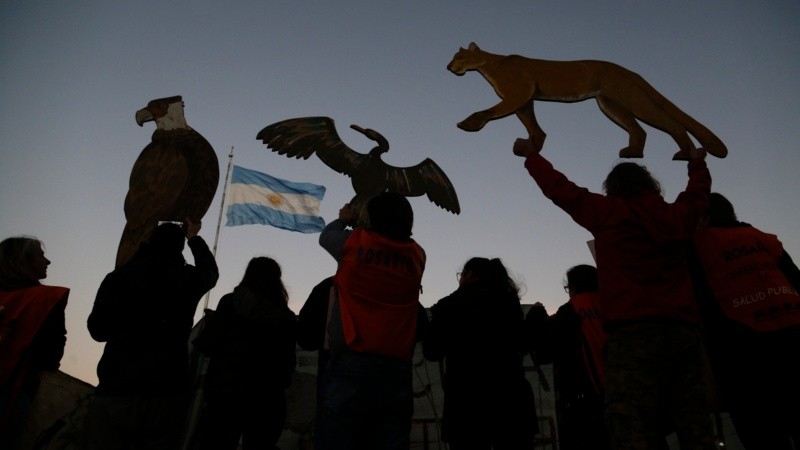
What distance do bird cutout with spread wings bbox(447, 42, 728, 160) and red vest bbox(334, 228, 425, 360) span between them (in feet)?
4.40

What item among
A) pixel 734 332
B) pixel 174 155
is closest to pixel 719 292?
pixel 734 332

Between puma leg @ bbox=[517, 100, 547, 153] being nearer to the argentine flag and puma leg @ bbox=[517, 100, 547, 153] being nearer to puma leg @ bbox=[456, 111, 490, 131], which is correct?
puma leg @ bbox=[456, 111, 490, 131]

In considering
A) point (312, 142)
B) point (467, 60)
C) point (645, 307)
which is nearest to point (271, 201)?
point (312, 142)

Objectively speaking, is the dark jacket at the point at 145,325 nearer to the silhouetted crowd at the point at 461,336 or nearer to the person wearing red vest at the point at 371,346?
the silhouetted crowd at the point at 461,336

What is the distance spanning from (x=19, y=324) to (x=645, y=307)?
2906mm

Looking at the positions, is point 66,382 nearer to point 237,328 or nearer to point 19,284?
point 19,284

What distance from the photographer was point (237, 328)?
2.73 m

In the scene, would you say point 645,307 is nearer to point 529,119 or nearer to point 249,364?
point 529,119

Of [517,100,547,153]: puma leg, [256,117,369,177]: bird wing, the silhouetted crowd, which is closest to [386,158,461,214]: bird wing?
[256,117,369,177]: bird wing

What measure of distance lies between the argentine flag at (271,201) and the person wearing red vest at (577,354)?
358 cm

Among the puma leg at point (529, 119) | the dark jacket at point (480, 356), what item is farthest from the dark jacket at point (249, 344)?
the puma leg at point (529, 119)

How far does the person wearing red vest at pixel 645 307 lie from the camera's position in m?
1.74

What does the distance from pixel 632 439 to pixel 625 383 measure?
0.58 ft

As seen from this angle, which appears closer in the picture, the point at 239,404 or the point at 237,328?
the point at 239,404
